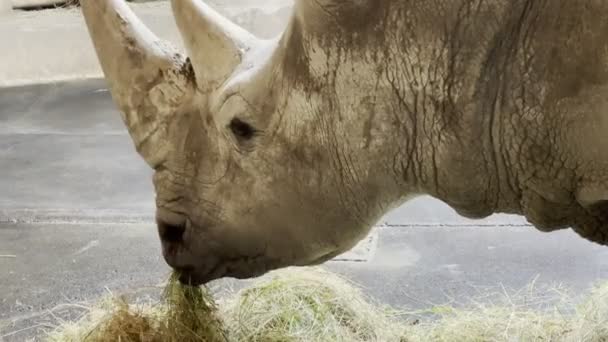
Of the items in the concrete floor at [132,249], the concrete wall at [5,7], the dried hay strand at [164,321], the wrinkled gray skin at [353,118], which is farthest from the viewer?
the concrete wall at [5,7]

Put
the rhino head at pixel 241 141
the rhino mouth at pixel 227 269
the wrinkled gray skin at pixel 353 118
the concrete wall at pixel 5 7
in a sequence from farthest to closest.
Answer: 1. the concrete wall at pixel 5 7
2. the rhino mouth at pixel 227 269
3. the rhino head at pixel 241 141
4. the wrinkled gray skin at pixel 353 118

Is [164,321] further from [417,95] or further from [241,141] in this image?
[417,95]

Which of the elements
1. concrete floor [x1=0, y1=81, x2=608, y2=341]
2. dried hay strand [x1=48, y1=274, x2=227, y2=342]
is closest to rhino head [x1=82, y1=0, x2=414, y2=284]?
dried hay strand [x1=48, y1=274, x2=227, y2=342]

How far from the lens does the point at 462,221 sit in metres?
4.27

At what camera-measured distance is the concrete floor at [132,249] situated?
363 centimetres

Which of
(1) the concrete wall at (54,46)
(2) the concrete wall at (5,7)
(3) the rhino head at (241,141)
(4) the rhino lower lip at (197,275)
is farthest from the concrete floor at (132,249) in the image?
(2) the concrete wall at (5,7)

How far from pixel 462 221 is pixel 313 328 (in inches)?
52.1

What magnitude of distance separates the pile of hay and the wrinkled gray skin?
440mm

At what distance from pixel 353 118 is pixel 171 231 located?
0.58 meters

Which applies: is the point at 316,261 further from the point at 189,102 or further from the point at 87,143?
the point at 87,143

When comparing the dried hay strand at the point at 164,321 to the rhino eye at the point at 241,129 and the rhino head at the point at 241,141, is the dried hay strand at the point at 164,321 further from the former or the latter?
the rhino eye at the point at 241,129

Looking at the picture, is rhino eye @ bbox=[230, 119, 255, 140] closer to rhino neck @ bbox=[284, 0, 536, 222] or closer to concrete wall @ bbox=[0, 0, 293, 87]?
rhino neck @ bbox=[284, 0, 536, 222]

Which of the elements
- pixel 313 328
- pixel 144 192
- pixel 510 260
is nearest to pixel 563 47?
pixel 313 328

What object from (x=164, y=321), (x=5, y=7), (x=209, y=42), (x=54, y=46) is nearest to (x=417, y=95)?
(x=209, y=42)
